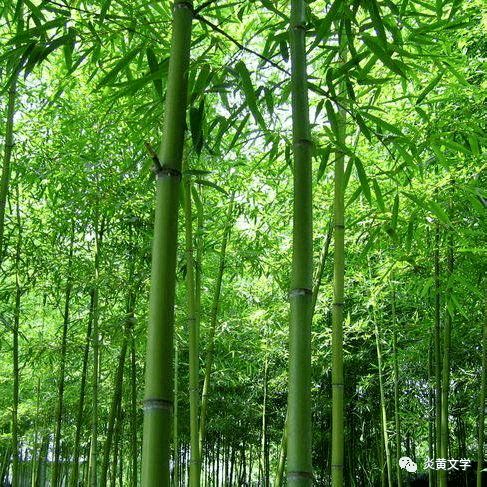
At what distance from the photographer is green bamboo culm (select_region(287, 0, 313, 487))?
138 centimetres

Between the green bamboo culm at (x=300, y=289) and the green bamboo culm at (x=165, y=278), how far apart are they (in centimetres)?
28

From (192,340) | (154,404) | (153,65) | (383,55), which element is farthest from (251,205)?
(154,404)

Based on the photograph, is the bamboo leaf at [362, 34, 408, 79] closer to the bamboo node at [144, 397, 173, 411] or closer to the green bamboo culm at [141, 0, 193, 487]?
the green bamboo culm at [141, 0, 193, 487]

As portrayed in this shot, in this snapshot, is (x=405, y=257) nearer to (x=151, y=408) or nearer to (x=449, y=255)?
(x=449, y=255)

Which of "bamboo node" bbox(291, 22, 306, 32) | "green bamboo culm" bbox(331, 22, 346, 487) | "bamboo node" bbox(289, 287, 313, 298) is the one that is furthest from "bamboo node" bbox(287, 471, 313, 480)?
"green bamboo culm" bbox(331, 22, 346, 487)

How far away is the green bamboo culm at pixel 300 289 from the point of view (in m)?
1.38

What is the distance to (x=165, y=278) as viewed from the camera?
1.33m

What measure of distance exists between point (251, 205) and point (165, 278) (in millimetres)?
3444

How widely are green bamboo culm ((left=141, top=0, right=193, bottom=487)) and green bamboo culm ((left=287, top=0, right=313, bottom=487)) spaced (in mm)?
275

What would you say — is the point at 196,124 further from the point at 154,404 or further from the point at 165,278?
the point at 154,404

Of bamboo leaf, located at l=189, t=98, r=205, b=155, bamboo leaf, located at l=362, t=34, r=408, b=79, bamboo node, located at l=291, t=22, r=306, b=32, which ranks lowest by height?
bamboo leaf, located at l=189, t=98, r=205, b=155

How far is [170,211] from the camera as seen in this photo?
1.36m

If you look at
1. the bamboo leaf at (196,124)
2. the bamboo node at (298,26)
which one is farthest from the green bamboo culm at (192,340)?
the bamboo node at (298,26)

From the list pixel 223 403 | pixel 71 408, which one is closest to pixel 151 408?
pixel 223 403
